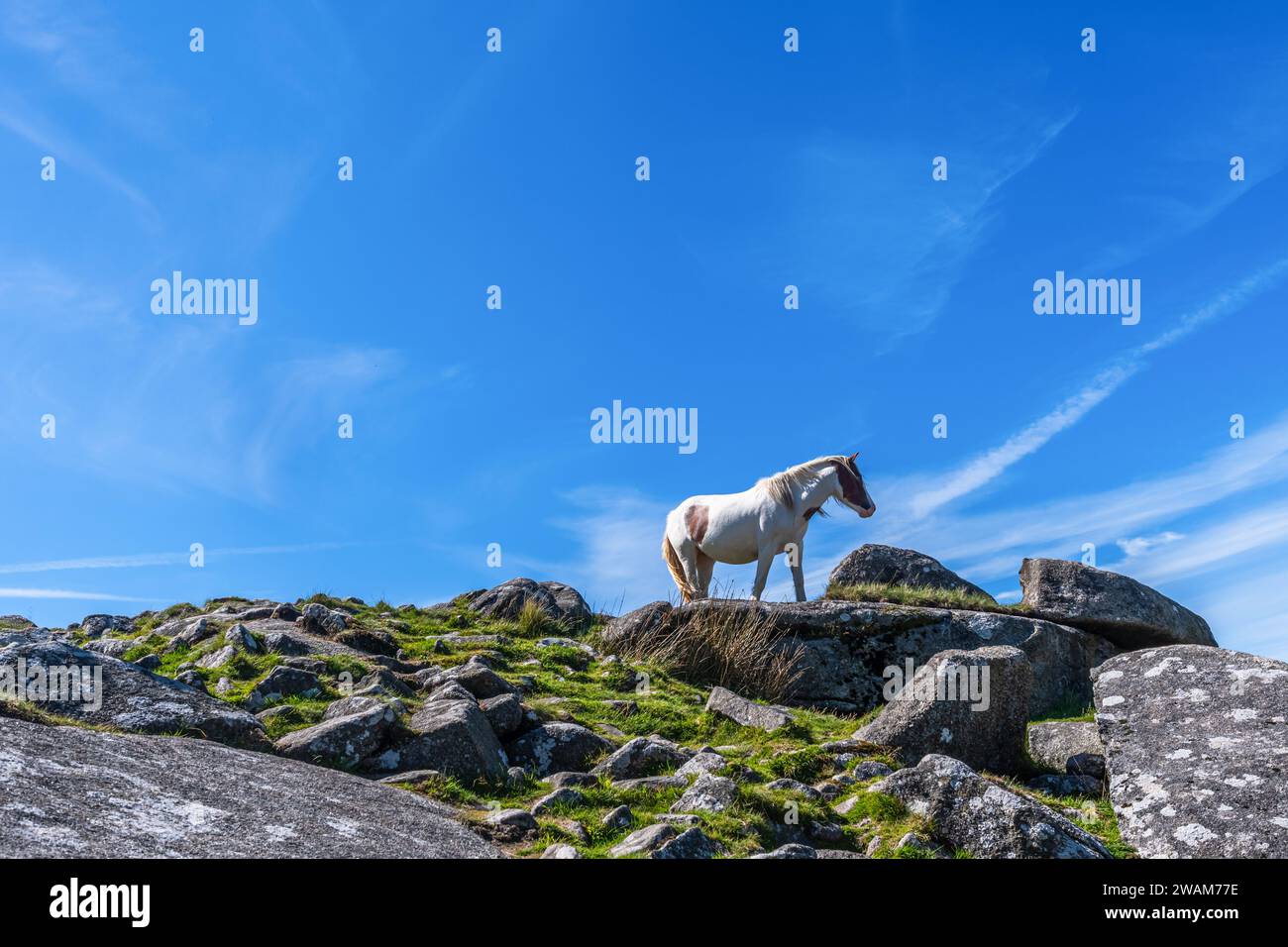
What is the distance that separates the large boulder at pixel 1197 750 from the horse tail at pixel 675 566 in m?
10.5

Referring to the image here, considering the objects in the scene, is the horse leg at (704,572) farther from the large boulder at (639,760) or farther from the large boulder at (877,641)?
the large boulder at (639,760)

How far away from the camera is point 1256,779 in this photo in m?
9.78

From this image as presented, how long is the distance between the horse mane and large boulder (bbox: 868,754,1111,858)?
11.6 m

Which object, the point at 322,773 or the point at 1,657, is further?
the point at 1,657

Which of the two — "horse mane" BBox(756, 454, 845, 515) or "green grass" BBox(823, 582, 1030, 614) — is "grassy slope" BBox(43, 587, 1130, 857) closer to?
"green grass" BBox(823, 582, 1030, 614)

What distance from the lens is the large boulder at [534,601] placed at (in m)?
21.2

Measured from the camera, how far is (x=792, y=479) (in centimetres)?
2084
